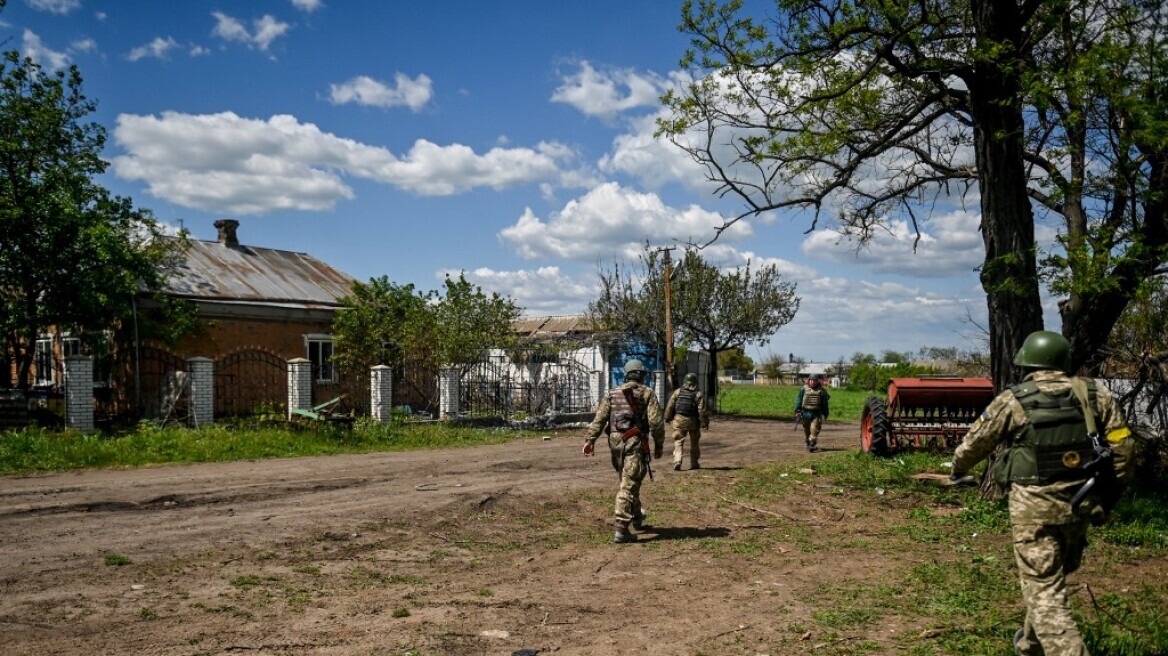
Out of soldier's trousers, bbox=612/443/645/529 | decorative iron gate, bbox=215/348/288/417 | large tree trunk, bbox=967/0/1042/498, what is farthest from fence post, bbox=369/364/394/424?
large tree trunk, bbox=967/0/1042/498

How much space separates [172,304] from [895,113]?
57.2 ft

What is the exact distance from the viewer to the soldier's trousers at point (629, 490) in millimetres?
8906

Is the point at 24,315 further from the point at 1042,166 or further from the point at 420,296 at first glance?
the point at 1042,166

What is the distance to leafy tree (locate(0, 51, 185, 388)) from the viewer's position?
18.5 m

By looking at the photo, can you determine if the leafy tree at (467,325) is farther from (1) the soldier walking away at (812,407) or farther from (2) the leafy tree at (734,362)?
(2) the leafy tree at (734,362)

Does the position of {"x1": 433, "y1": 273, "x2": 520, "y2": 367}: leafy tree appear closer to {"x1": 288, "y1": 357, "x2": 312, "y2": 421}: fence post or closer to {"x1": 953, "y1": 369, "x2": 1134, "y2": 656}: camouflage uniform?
{"x1": 288, "y1": 357, "x2": 312, "y2": 421}: fence post

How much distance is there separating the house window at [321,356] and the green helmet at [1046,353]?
2269 cm

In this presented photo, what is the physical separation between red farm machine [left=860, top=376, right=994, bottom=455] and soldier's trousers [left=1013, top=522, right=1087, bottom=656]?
1112 centimetres

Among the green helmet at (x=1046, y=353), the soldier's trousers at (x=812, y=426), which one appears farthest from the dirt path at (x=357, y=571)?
the soldier's trousers at (x=812, y=426)

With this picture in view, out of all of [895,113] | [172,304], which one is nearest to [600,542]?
[895,113]

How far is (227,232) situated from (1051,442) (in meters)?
28.3

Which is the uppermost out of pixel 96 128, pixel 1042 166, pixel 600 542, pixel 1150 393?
pixel 96 128

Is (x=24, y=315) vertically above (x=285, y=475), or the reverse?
(x=24, y=315)

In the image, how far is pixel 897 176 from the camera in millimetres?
13383
